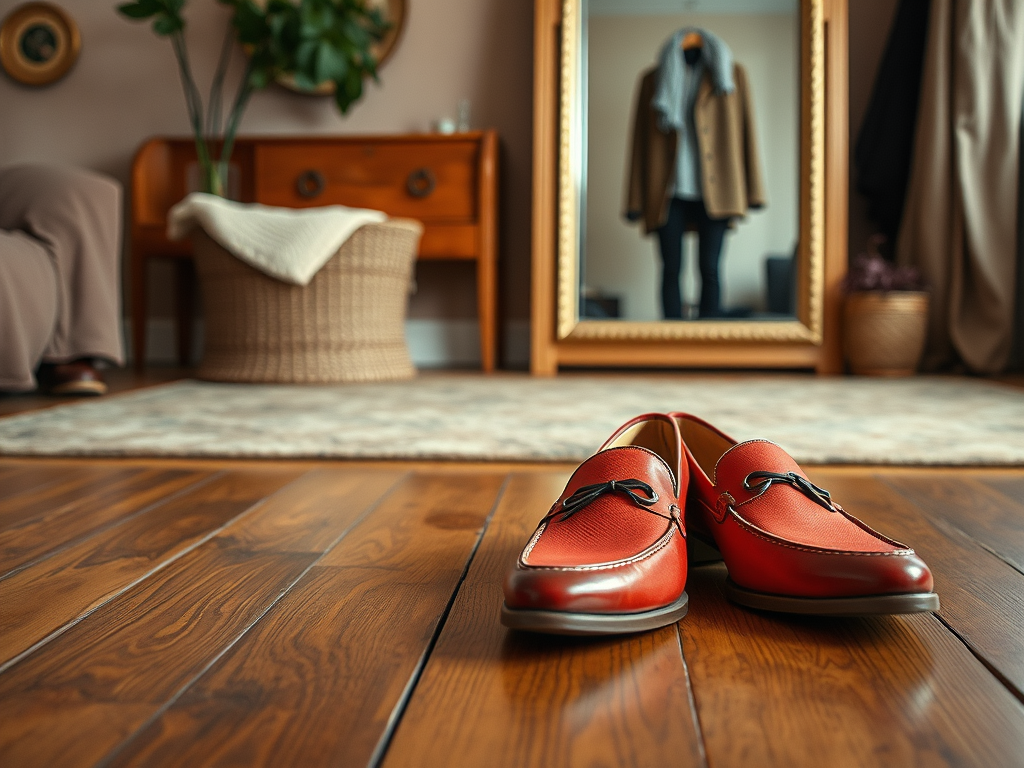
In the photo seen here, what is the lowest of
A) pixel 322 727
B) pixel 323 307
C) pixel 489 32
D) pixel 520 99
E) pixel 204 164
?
pixel 322 727

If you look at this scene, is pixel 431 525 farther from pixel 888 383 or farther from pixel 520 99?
pixel 520 99

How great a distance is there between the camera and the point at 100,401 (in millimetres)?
1911

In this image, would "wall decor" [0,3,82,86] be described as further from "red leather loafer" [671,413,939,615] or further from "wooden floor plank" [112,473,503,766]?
"red leather loafer" [671,413,939,615]

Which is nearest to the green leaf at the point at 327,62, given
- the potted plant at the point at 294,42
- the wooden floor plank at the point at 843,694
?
the potted plant at the point at 294,42

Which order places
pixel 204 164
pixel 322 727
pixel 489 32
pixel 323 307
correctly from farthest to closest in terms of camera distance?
pixel 489 32
pixel 204 164
pixel 323 307
pixel 322 727

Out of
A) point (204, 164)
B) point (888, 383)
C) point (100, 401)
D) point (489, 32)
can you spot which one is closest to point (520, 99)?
point (489, 32)

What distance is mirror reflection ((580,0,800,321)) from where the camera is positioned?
9.81 feet

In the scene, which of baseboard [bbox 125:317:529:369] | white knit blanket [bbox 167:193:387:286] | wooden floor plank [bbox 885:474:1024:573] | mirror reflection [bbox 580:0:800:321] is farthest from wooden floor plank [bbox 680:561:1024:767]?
baseboard [bbox 125:317:529:369]

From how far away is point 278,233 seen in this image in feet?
7.96

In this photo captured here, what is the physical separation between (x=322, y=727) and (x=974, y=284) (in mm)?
3027

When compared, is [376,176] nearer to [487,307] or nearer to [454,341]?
[487,307]

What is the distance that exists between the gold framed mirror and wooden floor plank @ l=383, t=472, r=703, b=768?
2472 mm

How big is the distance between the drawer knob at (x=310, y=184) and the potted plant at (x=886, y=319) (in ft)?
6.43

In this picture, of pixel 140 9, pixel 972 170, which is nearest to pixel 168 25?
pixel 140 9
